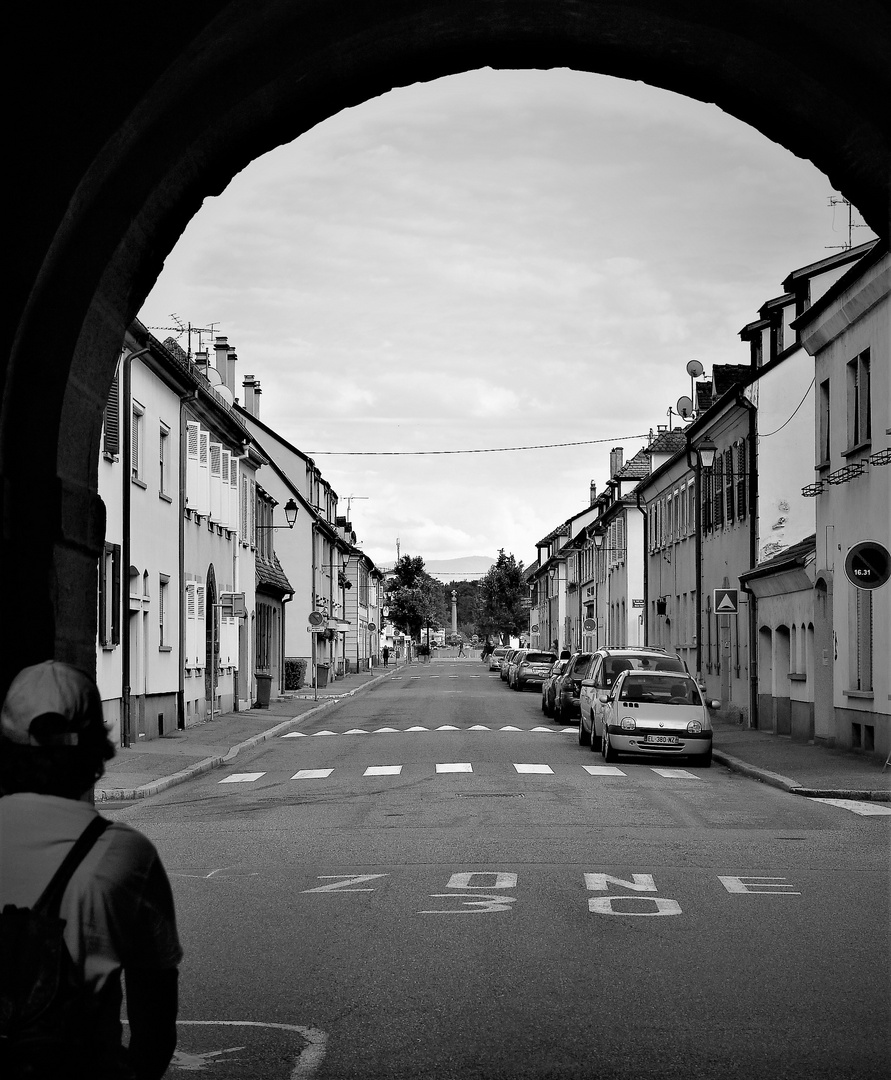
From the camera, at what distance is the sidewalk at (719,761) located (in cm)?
1920

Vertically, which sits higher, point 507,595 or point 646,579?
point 507,595

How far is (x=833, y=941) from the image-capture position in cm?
895

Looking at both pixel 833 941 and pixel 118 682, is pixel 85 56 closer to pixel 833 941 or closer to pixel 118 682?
pixel 833 941

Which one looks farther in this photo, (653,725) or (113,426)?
(113,426)

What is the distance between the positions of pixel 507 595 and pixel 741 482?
109 metres

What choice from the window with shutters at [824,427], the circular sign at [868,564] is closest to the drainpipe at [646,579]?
the window with shutters at [824,427]

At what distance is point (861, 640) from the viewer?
2483 centimetres

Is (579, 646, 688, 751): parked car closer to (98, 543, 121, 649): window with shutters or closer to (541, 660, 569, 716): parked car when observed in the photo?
(98, 543, 121, 649): window with shutters

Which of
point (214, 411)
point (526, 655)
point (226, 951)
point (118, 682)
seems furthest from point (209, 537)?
point (226, 951)

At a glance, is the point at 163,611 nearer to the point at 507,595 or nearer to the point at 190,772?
the point at 190,772

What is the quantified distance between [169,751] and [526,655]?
120 feet

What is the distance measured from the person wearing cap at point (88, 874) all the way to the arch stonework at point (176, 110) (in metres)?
3.55

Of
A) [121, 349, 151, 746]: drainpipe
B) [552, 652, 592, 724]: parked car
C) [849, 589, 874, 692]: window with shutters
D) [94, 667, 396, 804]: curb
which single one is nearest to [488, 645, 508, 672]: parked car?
[552, 652, 592, 724]: parked car

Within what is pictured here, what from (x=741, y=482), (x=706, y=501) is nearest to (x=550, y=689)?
(x=741, y=482)
